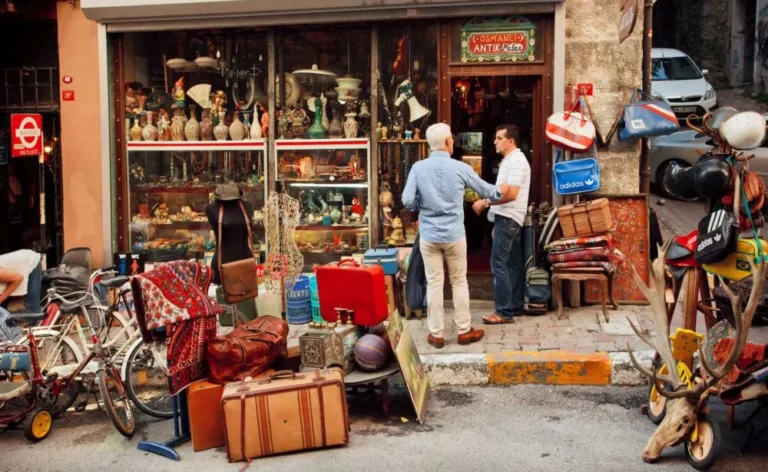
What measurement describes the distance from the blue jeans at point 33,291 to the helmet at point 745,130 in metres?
6.45

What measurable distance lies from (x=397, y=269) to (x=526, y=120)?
7.34 ft

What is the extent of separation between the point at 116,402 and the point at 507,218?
156 inches

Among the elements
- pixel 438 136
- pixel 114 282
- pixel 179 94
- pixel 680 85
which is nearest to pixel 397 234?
pixel 438 136

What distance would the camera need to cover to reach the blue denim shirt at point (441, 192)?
7402 millimetres

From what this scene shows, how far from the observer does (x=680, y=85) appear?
55.6ft

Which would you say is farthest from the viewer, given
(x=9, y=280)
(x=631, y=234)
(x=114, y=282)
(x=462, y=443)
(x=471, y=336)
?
(x=631, y=234)

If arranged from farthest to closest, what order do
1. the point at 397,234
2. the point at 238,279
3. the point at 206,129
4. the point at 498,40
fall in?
the point at 206,129
the point at 397,234
the point at 498,40
the point at 238,279

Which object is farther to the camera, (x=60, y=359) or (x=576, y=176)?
(x=576, y=176)

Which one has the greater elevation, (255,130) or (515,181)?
(255,130)

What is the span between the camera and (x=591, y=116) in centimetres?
898

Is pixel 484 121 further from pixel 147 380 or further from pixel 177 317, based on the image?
pixel 177 317

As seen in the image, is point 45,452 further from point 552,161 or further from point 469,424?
point 552,161

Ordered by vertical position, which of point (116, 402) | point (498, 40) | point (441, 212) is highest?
point (498, 40)

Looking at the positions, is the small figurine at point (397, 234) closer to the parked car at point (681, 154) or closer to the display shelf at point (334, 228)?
the display shelf at point (334, 228)
